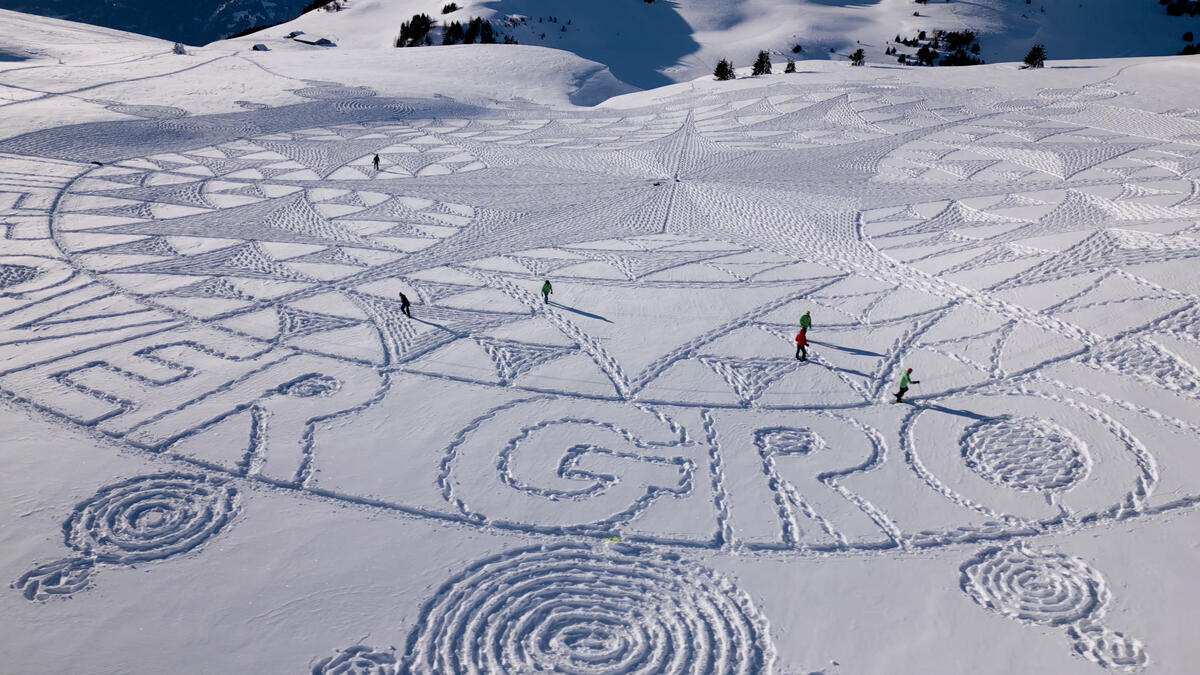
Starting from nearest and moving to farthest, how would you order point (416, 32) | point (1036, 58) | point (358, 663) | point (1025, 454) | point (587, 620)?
point (358, 663) < point (587, 620) < point (1025, 454) < point (1036, 58) < point (416, 32)

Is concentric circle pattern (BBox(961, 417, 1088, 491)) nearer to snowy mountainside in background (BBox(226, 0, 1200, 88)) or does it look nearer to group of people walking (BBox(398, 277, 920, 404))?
group of people walking (BBox(398, 277, 920, 404))

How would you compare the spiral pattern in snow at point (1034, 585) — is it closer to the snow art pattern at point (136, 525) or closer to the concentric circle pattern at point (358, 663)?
the concentric circle pattern at point (358, 663)

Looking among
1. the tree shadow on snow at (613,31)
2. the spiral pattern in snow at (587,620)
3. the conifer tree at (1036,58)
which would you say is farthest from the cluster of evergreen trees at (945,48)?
the spiral pattern in snow at (587,620)

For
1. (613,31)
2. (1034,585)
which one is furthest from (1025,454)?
(613,31)

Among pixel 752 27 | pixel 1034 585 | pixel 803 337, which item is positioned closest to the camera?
pixel 1034 585

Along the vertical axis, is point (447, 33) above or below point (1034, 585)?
Answer: above

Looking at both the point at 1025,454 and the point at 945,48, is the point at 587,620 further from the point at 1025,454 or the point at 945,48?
the point at 945,48

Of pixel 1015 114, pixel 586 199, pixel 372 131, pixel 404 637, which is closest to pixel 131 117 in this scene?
pixel 372 131

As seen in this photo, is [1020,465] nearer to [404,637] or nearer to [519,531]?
[519,531]
